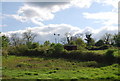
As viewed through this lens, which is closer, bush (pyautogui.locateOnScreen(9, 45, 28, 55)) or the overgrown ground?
the overgrown ground

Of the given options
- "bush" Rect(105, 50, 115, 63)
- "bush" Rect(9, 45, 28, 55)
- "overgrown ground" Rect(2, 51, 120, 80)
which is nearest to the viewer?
"overgrown ground" Rect(2, 51, 120, 80)

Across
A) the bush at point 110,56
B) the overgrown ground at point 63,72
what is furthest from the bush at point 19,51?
the bush at point 110,56

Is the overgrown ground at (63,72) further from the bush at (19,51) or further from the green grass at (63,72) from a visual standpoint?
the bush at (19,51)

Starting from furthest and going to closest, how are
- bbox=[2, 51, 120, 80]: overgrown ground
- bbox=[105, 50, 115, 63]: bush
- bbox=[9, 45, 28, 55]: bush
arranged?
bbox=[9, 45, 28, 55]: bush < bbox=[105, 50, 115, 63]: bush < bbox=[2, 51, 120, 80]: overgrown ground

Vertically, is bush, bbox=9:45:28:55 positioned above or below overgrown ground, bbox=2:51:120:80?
above

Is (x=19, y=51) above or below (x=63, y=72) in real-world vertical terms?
above

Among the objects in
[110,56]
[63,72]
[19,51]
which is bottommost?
[63,72]

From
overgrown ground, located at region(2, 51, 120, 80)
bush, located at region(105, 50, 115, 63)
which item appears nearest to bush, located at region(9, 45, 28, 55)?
overgrown ground, located at region(2, 51, 120, 80)

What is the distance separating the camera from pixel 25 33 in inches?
2677

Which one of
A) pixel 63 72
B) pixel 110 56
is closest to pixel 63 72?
pixel 63 72

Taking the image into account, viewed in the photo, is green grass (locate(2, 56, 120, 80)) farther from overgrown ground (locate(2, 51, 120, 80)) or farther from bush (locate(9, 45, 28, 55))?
bush (locate(9, 45, 28, 55))

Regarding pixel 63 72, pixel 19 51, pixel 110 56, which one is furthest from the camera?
pixel 19 51

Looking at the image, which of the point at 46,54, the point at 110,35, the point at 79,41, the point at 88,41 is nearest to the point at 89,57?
the point at 46,54

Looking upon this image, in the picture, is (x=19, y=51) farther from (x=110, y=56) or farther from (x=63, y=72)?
(x=63, y=72)
